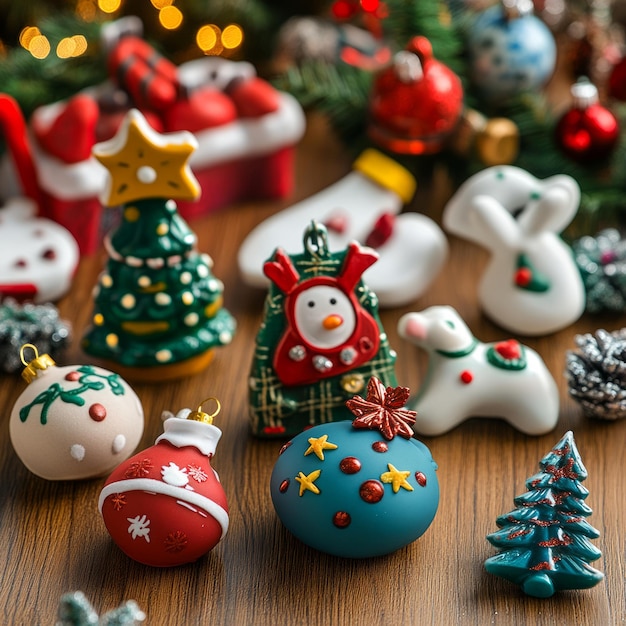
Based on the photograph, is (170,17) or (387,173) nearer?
(387,173)

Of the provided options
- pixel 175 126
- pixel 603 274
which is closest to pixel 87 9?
pixel 175 126

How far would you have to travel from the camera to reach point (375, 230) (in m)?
1.67

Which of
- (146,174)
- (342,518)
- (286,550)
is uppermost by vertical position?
(146,174)

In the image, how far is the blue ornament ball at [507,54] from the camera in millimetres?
1827

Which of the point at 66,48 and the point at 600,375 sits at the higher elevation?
the point at 66,48

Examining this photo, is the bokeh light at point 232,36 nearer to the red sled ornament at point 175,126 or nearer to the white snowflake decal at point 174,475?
the red sled ornament at point 175,126

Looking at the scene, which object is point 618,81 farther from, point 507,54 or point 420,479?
point 420,479

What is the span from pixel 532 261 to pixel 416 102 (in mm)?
357

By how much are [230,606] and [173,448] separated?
20 cm

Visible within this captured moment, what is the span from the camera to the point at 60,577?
3.94ft

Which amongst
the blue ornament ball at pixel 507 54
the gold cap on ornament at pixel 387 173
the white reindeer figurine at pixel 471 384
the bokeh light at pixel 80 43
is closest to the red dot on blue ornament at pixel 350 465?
the white reindeer figurine at pixel 471 384

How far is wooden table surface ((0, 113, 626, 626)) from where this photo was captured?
116 centimetres

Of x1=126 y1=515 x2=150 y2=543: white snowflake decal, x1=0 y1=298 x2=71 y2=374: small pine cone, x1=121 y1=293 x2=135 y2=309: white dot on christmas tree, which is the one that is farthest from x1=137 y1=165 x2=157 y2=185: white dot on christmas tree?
x1=126 y1=515 x2=150 y2=543: white snowflake decal

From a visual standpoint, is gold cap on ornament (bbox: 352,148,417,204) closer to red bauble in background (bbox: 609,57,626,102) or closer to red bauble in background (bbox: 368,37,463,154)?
red bauble in background (bbox: 368,37,463,154)
